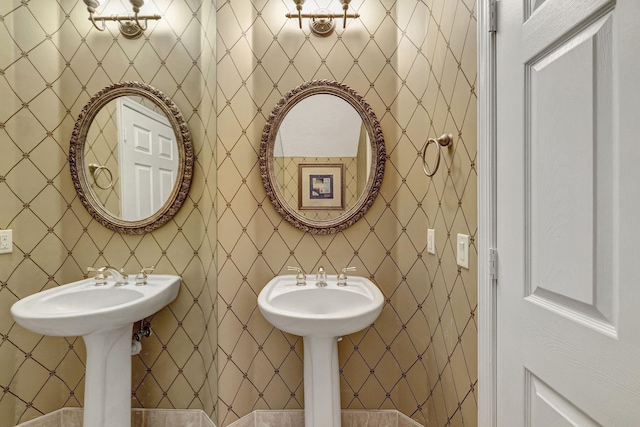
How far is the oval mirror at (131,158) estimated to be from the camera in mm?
1772

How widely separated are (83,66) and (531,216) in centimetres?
228

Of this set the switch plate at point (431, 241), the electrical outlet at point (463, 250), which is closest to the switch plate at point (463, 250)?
the electrical outlet at point (463, 250)

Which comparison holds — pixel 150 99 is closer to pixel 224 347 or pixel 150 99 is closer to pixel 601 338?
pixel 224 347

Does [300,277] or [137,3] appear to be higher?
[137,3]

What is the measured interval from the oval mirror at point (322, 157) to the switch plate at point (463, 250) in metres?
0.60

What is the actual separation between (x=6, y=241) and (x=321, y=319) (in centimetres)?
166

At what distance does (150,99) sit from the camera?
179 centimetres

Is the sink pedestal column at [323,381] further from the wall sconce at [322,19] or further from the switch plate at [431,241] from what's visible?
the wall sconce at [322,19]

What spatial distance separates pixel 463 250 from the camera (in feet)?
3.95

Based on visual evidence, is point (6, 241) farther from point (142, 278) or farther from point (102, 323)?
point (102, 323)

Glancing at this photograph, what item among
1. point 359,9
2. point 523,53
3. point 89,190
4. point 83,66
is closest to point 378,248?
point 523,53

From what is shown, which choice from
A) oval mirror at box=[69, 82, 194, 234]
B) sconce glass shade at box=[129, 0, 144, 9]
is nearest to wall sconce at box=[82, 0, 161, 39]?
sconce glass shade at box=[129, 0, 144, 9]

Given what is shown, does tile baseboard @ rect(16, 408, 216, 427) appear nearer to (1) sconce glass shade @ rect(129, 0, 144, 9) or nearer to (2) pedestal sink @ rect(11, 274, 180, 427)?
(2) pedestal sink @ rect(11, 274, 180, 427)

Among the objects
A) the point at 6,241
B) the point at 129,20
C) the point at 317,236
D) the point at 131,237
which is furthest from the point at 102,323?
the point at 129,20
